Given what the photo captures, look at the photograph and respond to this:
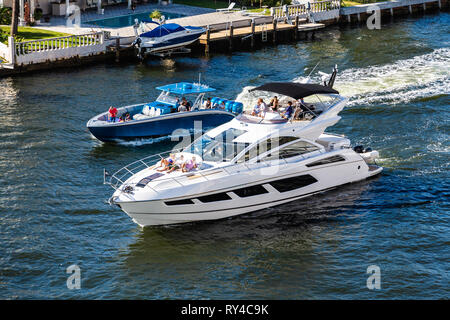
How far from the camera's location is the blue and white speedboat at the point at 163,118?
123 ft

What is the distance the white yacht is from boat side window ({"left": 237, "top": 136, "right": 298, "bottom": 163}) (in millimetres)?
42

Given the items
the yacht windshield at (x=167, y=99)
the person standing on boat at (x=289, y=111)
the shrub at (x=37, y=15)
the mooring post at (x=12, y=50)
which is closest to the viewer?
the person standing on boat at (x=289, y=111)

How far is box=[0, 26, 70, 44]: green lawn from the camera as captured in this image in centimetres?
5396

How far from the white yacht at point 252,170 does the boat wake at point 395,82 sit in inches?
480

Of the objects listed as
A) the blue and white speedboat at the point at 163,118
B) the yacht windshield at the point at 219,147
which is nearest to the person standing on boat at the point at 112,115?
the blue and white speedboat at the point at 163,118

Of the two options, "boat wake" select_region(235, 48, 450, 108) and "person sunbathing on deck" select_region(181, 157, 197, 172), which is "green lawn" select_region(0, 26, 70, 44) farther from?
"person sunbathing on deck" select_region(181, 157, 197, 172)

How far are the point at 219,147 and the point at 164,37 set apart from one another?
2751cm

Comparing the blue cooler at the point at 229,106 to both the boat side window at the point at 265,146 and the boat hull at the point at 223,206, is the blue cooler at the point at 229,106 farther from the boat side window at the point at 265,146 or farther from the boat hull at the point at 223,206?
the boat hull at the point at 223,206

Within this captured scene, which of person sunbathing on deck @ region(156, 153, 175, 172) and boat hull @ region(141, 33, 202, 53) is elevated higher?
boat hull @ region(141, 33, 202, 53)

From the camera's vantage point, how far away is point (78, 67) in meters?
52.2

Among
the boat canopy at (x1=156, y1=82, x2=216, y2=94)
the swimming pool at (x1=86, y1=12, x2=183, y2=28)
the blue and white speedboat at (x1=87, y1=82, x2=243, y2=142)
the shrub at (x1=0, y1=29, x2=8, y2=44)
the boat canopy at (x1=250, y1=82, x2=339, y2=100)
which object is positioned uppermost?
the swimming pool at (x1=86, y1=12, x2=183, y2=28)

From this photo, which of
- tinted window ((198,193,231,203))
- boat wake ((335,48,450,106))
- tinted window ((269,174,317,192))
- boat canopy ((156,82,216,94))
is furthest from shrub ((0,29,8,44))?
tinted window ((269,174,317,192))

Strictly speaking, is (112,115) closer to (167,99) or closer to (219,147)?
(167,99)
